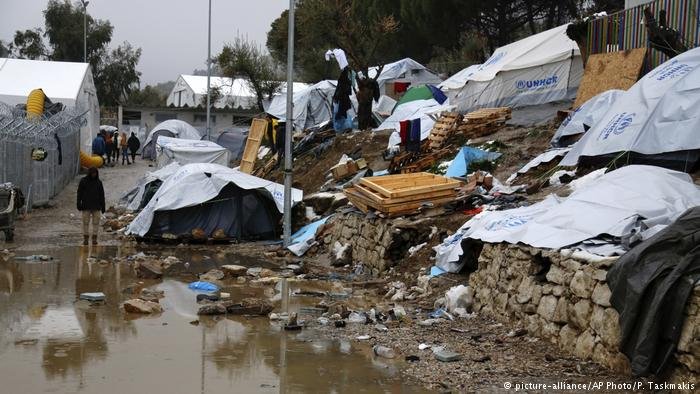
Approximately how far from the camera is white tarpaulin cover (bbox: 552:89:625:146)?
15094 millimetres

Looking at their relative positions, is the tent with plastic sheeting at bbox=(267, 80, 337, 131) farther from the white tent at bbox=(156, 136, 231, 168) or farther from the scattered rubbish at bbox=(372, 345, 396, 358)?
the scattered rubbish at bbox=(372, 345, 396, 358)

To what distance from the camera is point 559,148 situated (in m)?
15.2

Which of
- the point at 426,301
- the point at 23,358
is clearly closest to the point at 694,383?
the point at 426,301

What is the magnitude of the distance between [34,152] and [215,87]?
110ft

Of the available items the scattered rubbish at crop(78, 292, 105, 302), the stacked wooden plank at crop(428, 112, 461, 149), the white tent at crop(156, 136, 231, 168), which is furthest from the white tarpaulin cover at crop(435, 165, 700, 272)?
the white tent at crop(156, 136, 231, 168)

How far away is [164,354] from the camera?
8289mm

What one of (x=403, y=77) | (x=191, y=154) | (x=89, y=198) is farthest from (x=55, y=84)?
(x=89, y=198)

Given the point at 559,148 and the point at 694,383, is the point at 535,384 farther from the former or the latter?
the point at 559,148

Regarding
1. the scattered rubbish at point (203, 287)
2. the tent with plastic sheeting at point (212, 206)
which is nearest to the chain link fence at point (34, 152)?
the tent with plastic sheeting at point (212, 206)

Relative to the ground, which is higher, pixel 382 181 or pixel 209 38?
pixel 209 38

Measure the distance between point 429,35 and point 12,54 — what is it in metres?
53.7

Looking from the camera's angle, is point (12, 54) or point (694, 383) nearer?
point (694, 383)

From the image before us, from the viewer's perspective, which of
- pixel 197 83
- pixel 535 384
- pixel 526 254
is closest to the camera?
pixel 535 384

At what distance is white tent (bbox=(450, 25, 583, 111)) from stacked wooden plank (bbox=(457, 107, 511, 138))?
2.13m
